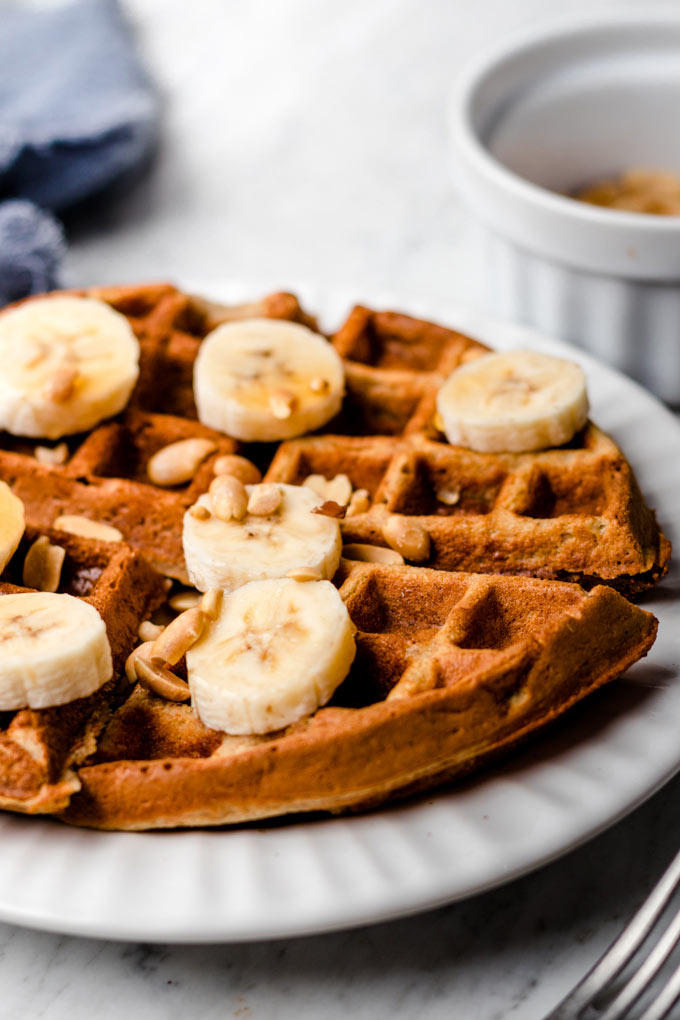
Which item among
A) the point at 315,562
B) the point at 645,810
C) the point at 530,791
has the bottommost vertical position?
the point at 645,810

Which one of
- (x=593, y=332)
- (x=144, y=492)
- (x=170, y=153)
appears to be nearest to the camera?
(x=144, y=492)

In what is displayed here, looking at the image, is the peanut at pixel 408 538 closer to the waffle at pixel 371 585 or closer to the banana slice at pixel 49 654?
the waffle at pixel 371 585

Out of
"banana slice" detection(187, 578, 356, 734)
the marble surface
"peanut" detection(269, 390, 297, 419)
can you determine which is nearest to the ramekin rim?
the marble surface

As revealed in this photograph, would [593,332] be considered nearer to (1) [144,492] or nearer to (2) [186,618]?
(1) [144,492]

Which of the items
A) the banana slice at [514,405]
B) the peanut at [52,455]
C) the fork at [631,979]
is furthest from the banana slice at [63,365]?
the fork at [631,979]

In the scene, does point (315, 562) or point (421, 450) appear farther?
point (421, 450)

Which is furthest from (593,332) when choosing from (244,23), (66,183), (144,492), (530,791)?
(244,23)

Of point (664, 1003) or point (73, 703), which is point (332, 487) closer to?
point (73, 703)
